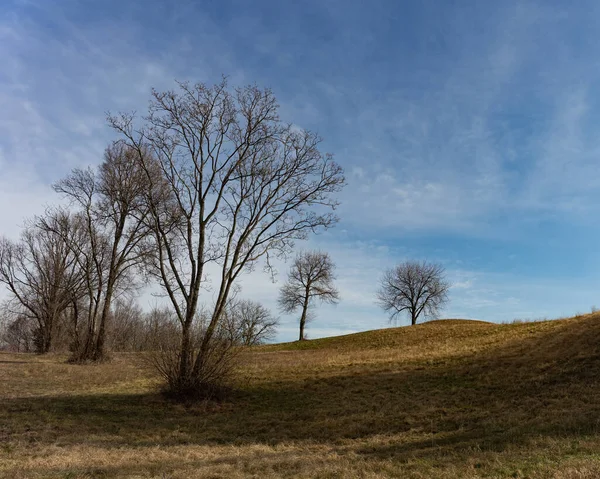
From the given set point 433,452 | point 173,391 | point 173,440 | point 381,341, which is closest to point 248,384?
point 173,391

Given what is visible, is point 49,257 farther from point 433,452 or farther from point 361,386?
point 433,452

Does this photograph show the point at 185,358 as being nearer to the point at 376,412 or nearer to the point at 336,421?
the point at 336,421

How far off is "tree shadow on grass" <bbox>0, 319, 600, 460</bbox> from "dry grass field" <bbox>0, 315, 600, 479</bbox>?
1.9 inches

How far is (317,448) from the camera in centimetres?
874

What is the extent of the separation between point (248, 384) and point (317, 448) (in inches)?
310

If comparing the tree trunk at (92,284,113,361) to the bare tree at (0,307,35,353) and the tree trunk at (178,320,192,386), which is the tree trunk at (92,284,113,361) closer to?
the tree trunk at (178,320,192,386)

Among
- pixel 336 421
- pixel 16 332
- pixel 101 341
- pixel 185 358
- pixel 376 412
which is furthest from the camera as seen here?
pixel 16 332

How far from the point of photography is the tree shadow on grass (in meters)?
8.80

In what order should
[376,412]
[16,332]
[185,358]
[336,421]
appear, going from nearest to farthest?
[336,421], [376,412], [185,358], [16,332]

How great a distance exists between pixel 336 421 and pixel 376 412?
143 cm

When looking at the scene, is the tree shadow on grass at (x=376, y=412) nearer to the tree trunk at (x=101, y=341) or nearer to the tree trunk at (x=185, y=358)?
the tree trunk at (x=185, y=358)

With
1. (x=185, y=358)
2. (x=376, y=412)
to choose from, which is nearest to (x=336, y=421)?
(x=376, y=412)

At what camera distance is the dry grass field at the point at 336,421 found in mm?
6711

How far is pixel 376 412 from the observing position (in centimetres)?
1181
